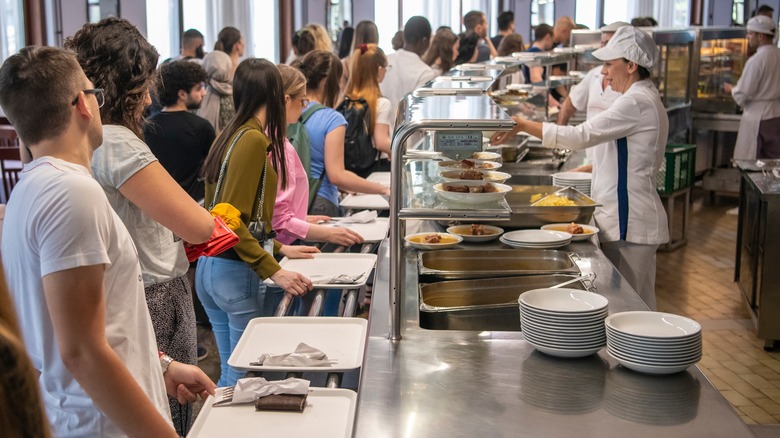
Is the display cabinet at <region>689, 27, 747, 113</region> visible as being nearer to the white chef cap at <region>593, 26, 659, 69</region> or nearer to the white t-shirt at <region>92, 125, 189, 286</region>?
the white chef cap at <region>593, 26, 659, 69</region>

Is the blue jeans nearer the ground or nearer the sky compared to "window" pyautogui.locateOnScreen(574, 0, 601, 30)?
nearer the ground

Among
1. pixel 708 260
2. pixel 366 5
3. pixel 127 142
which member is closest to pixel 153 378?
pixel 127 142

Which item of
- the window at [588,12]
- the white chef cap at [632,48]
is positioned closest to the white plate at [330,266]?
the white chef cap at [632,48]

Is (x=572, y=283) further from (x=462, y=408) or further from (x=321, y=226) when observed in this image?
(x=321, y=226)

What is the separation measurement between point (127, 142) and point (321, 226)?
1566mm

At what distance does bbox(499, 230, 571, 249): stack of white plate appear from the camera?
2.99m

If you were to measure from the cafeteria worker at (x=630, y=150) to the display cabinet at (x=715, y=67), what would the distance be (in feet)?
16.0

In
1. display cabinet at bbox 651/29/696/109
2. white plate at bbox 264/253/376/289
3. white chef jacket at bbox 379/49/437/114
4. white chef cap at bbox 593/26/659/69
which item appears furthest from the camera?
display cabinet at bbox 651/29/696/109

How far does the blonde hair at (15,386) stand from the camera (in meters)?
0.64

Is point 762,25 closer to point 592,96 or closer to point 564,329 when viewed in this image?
point 592,96

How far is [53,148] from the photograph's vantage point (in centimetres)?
150

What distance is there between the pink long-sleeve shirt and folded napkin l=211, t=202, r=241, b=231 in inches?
32.2

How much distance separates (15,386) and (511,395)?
128cm

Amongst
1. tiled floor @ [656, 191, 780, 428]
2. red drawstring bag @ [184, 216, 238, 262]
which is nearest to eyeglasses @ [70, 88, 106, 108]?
red drawstring bag @ [184, 216, 238, 262]
